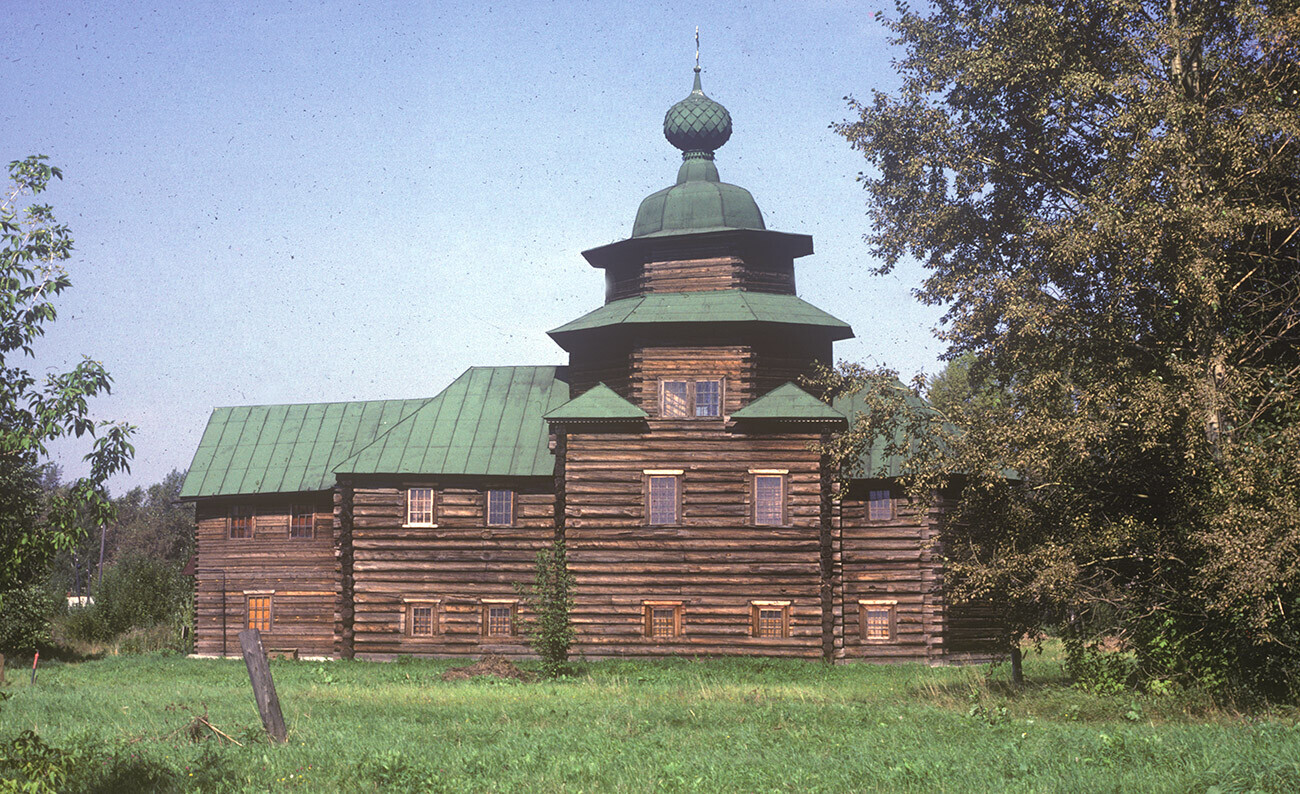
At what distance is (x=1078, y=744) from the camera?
14242 millimetres

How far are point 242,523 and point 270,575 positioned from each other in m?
1.98

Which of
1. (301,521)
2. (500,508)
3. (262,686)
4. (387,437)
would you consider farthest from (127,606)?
(262,686)

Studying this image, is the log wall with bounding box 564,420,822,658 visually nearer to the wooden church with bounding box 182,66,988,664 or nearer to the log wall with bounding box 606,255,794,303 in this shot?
the wooden church with bounding box 182,66,988,664

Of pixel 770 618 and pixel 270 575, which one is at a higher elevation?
pixel 270 575

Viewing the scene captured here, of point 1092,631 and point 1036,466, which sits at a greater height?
point 1036,466

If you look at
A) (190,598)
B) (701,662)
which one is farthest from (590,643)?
(190,598)

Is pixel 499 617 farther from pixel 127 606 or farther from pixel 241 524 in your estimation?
pixel 127 606

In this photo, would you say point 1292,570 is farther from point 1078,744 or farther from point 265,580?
point 265,580

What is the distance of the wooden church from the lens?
30.6m

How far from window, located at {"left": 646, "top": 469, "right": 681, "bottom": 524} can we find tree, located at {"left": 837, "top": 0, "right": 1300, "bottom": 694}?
397 inches

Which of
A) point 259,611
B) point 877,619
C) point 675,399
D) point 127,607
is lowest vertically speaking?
point 127,607

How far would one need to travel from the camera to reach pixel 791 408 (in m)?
30.6

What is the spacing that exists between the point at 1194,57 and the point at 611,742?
1512 centimetres

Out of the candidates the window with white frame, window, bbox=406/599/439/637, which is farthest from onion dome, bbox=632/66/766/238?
the window with white frame
